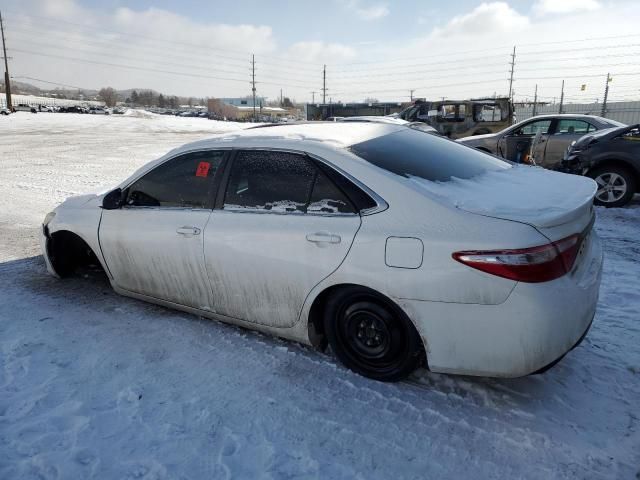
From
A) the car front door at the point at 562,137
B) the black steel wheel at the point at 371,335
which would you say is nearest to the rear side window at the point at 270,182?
the black steel wheel at the point at 371,335

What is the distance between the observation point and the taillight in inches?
90.8

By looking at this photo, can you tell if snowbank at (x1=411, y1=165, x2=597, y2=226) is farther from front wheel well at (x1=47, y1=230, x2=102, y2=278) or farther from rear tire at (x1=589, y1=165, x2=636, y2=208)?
rear tire at (x1=589, y1=165, x2=636, y2=208)

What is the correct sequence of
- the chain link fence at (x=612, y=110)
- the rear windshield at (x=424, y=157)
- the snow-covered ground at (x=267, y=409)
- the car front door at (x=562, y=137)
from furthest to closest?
the chain link fence at (x=612, y=110) → the car front door at (x=562, y=137) → the rear windshield at (x=424, y=157) → the snow-covered ground at (x=267, y=409)

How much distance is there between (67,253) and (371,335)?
3.19 meters

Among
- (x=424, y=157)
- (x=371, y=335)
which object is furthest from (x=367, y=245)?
(x=424, y=157)

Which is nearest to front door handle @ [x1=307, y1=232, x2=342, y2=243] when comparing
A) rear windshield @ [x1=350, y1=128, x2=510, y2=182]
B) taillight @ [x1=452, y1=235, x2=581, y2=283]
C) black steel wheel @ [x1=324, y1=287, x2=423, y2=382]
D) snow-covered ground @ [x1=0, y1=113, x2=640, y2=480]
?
black steel wheel @ [x1=324, y1=287, x2=423, y2=382]

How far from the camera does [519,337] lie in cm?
236

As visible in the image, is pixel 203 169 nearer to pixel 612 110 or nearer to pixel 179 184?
pixel 179 184

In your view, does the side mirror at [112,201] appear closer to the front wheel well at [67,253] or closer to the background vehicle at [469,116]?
the front wheel well at [67,253]

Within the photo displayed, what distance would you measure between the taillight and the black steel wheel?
0.52 m

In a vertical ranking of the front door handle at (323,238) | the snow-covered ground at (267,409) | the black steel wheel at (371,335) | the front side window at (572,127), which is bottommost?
the snow-covered ground at (267,409)

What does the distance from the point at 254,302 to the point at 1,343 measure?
1.84 metres

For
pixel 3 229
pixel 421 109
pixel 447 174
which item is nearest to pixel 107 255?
pixel 447 174

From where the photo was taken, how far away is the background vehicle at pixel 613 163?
7254mm
